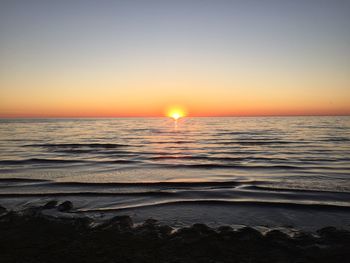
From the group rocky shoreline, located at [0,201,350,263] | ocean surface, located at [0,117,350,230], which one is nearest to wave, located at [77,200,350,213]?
ocean surface, located at [0,117,350,230]

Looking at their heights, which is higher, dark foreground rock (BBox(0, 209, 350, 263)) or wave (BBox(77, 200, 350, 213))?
dark foreground rock (BBox(0, 209, 350, 263))

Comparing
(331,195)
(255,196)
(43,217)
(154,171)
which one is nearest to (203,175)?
(154,171)

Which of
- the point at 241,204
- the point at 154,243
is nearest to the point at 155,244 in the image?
the point at 154,243

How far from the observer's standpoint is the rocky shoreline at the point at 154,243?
3.93 meters

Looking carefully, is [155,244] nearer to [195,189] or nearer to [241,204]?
[241,204]

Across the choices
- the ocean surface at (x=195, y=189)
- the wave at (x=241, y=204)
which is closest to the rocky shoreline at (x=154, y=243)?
the ocean surface at (x=195, y=189)

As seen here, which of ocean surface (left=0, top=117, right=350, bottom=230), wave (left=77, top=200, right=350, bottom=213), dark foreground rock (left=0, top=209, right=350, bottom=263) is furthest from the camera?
wave (left=77, top=200, right=350, bottom=213)

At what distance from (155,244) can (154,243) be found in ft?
0.14

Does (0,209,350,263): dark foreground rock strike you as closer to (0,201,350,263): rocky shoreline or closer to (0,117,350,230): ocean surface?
(0,201,350,263): rocky shoreline

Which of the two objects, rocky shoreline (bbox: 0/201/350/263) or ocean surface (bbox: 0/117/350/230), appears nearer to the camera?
rocky shoreline (bbox: 0/201/350/263)

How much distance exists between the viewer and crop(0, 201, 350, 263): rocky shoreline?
12.9 feet

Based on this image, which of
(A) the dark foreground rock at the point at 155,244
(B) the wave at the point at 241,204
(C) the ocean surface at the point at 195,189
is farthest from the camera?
(B) the wave at the point at 241,204

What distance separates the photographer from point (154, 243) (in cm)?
443

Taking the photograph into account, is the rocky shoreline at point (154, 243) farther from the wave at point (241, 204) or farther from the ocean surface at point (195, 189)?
the wave at point (241, 204)
